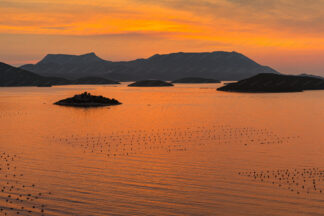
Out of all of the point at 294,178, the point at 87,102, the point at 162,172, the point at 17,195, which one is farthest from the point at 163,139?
the point at 87,102

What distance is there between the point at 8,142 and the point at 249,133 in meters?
36.1

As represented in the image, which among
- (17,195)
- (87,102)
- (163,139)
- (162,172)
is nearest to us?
(17,195)

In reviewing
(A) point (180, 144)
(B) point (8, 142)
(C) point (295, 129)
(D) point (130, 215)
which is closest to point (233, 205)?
(D) point (130, 215)

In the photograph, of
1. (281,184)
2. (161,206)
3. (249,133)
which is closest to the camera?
(161,206)

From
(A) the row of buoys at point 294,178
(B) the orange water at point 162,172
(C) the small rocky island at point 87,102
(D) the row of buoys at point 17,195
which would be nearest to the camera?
(D) the row of buoys at point 17,195

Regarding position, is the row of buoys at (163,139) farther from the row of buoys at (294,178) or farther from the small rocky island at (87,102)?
the small rocky island at (87,102)

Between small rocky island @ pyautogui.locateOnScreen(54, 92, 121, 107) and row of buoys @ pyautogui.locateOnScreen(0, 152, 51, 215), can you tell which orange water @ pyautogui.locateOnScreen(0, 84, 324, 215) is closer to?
row of buoys @ pyautogui.locateOnScreen(0, 152, 51, 215)

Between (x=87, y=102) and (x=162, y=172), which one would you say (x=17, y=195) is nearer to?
(x=162, y=172)

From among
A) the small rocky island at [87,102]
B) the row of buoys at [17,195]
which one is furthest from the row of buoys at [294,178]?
the small rocky island at [87,102]

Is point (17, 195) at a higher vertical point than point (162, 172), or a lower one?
lower

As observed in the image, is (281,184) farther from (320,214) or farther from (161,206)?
(161,206)

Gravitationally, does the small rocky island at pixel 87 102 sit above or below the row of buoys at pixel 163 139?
above

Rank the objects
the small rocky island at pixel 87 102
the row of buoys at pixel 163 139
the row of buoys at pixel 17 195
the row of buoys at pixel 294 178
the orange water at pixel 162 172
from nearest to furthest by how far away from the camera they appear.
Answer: the row of buoys at pixel 17 195 < the orange water at pixel 162 172 < the row of buoys at pixel 294 178 < the row of buoys at pixel 163 139 < the small rocky island at pixel 87 102

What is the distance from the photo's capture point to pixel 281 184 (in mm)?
31609
